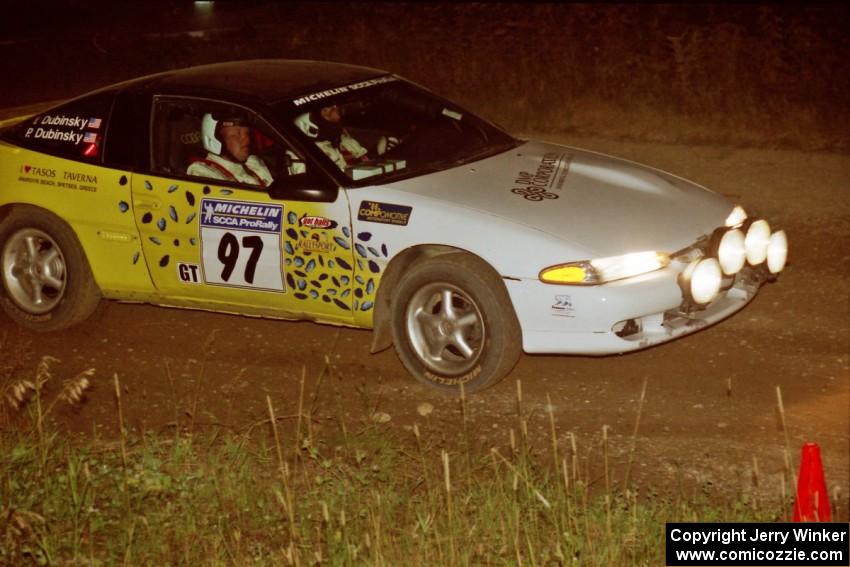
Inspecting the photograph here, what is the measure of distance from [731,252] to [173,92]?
3174 millimetres

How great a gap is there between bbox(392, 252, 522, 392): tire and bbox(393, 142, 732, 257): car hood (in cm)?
34

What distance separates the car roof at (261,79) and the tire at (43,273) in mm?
921

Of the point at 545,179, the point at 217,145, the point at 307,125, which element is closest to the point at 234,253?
the point at 217,145

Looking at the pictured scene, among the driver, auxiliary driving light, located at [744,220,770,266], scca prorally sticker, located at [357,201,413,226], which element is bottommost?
auxiliary driving light, located at [744,220,770,266]

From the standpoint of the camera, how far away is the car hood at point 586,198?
6531mm

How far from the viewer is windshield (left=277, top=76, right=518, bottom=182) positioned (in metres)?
7.29

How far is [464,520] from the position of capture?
5.20 meters

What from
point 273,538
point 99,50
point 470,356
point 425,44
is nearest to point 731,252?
point 470,356

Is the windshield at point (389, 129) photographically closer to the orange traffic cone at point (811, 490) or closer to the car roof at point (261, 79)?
the car roof at point (261, 79)

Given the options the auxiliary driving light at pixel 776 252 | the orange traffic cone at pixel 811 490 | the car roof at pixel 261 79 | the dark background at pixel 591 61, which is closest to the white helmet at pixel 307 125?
the car roof at pixel 261 79

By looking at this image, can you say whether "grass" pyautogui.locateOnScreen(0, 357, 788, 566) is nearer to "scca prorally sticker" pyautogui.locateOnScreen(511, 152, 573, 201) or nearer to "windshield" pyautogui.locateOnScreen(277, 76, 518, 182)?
"scca prorally sticker" pyautogui.locateOnScreen(511, 152, 573, 201)

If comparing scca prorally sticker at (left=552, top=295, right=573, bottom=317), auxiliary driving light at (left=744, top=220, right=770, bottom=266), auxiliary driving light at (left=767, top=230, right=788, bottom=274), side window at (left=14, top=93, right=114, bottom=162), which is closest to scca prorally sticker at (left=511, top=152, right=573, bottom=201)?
scca prorally sticker at (left=552, top=295, right=573, bottom=317)

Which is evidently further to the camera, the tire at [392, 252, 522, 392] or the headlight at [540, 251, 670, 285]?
the tire at [392, 252, 522, 392]

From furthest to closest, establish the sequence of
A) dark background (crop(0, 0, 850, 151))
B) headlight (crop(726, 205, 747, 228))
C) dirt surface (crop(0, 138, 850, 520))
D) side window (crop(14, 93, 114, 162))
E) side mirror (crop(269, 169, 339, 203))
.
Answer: dark background (crop(0, 0, 850, 151)) → side window (crop(14, 93, 114, 162)) → headlight (crop(726, 205, 747, 228)) → side mirror (crop(269, 169, 339, 203)) → dirt surface (crop(0, 138, 850, 520))
